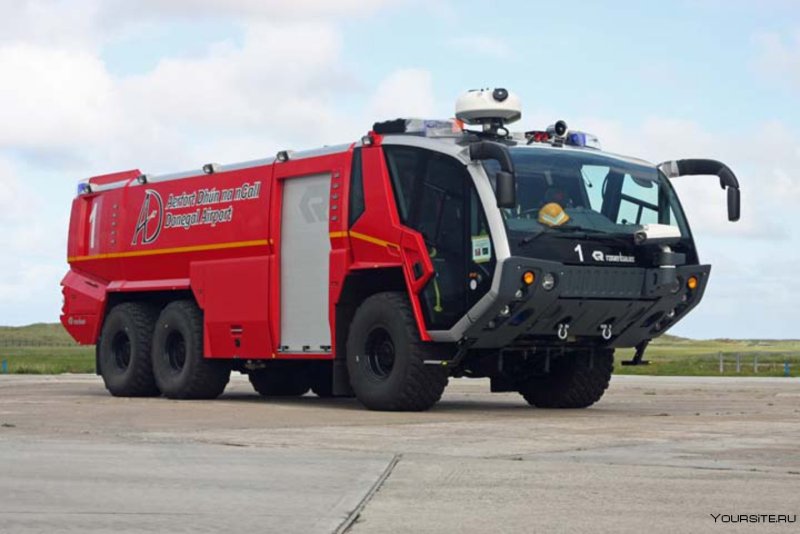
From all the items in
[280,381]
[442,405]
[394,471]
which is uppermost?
[394,471]

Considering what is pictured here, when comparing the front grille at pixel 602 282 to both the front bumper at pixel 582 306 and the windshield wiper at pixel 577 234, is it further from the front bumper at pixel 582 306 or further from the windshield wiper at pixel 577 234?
the windshield wiper at pixel 577 234

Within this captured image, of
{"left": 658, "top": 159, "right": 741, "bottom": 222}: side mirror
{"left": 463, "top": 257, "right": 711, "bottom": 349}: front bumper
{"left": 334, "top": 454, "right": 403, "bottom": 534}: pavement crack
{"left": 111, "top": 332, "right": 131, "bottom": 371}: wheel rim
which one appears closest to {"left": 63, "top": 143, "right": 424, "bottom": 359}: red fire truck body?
{"left": 111, "top": 332, "right": 131, "bottom": 371}: wheel rim

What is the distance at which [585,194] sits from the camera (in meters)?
17.1

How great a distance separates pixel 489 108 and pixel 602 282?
2688 mm

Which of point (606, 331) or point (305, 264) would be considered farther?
point (305, 264)

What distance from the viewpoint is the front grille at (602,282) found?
16.5 m

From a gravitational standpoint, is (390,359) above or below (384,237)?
below

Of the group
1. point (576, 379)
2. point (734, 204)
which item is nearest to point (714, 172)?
point (734, 204)

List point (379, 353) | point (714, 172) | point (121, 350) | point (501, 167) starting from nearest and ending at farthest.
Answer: point (501, 167)
point (379, 353)
point (714, 172)
point (121, 350)

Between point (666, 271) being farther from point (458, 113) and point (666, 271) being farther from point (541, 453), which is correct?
point (541, 453)

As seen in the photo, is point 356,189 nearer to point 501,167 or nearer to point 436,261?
point 436,261

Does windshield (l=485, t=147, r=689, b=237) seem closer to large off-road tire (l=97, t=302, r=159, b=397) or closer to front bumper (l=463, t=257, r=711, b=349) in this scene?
front bumper (l=463, t=257, r=711, b=349)

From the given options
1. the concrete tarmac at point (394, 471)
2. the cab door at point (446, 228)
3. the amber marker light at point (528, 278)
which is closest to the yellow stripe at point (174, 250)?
the concrete tarmac at point (394, 471)

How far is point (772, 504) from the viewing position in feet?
27.3
